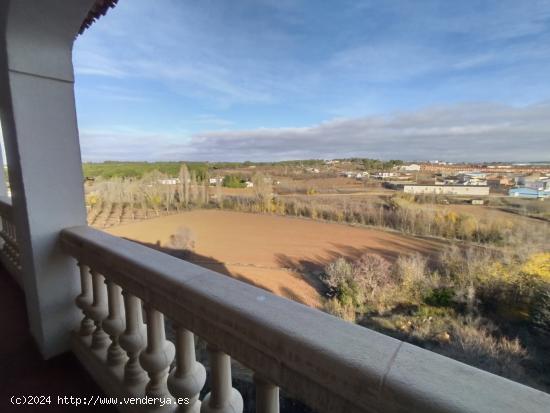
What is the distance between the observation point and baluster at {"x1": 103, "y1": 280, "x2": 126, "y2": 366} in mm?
1025

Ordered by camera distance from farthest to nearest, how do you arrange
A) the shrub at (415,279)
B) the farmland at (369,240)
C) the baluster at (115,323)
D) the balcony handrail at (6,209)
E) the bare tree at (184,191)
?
the bare tree at (184,191) < the shrub at (415,279) < the farmland at (369,240) < the balcony handrail at (6,209) < the baluster at (115,323)

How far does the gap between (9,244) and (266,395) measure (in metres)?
2.79

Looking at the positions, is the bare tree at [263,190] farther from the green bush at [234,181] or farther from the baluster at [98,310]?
the baluster at [98,310]

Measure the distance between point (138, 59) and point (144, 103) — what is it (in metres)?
1.18

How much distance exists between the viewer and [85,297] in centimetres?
126

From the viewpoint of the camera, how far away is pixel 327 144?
1162 cm

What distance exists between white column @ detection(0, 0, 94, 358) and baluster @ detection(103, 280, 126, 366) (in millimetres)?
523

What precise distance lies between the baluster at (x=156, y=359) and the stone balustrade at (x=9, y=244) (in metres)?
1.96

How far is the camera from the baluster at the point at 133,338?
0.91 metres

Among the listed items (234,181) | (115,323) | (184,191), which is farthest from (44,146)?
(184,191)

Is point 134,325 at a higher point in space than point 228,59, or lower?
lower

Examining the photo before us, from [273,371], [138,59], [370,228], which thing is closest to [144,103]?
[138,59]

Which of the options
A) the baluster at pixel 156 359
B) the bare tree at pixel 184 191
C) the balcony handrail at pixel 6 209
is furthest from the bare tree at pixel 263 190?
the baluster at pixel 156 359

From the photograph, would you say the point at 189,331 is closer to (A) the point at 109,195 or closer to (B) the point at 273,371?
(B) the point at 273,371
